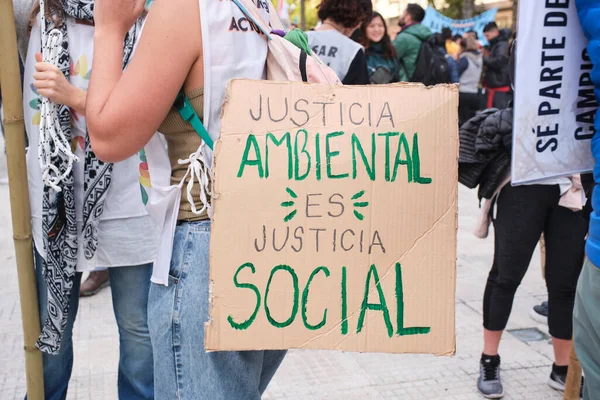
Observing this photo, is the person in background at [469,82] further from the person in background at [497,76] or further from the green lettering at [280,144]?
the green lettering at [280,144]

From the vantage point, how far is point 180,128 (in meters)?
1.52

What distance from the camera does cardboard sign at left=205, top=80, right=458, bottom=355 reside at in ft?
4.58

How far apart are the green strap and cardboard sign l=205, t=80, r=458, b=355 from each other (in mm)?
106

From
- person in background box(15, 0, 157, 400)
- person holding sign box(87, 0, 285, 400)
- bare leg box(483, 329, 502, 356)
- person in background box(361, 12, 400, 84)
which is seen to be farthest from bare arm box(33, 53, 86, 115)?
person in background box(361, 12, 400, 84)

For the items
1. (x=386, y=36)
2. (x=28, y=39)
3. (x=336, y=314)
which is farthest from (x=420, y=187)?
(x=386, y=36)

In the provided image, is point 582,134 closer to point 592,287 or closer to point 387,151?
point 592,287

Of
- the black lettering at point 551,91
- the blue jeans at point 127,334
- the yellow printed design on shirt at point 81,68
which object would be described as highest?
the yellow printed design on shirt at point 81,68

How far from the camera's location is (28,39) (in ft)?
7.29

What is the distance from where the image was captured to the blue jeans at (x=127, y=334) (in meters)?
2.36

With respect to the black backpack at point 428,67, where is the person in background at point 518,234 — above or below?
below

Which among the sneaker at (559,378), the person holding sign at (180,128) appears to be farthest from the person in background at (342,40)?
the person holding sign at (180,128)

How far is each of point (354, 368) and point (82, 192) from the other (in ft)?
5.75

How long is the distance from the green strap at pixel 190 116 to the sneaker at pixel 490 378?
221 centimetres

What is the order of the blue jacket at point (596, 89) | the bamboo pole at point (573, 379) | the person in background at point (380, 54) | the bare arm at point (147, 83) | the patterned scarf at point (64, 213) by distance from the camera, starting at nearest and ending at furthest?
the bare arm at point (147, 83)
the blue jacket at point (596, 89)
the patterned scarf at point (64, 213)
the bamboo pole at point (573, 379)
the person in background at point (380, 54)
